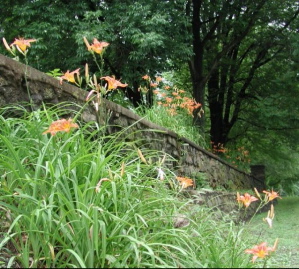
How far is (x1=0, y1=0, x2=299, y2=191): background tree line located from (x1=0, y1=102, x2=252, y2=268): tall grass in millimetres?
3674

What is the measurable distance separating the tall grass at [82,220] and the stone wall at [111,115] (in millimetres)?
464

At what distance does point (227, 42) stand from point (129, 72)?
4111mm

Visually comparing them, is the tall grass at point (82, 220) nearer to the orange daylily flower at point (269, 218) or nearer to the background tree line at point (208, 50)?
the orange daylily flower at point (269, 218)

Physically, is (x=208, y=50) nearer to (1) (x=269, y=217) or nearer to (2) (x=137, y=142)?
(2) (x=137, y=142)

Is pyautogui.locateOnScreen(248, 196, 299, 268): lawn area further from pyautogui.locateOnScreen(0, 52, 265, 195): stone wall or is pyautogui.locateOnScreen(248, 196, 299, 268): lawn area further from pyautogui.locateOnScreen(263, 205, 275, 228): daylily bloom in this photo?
pyautogui.locateOnScreen(0, 52, 265, 195): stone wall

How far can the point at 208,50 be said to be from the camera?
12344 millimetres

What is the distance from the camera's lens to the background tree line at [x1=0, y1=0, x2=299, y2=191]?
7449 millimetres

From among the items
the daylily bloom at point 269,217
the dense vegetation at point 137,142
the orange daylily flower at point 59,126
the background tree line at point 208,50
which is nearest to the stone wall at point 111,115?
the dense vegetation at point 137,142

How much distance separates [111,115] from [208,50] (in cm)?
898

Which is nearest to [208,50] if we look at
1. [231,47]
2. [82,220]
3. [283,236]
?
[231,47]

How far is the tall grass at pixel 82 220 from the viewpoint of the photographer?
171 centimetres

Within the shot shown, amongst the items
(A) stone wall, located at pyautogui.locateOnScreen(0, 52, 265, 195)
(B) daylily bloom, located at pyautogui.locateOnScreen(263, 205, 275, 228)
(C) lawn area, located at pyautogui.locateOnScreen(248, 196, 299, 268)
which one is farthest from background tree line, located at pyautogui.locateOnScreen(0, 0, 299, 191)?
(B) daylily bloom, located at pyautogui.locateOnScreen(263, 205, 275, 228)

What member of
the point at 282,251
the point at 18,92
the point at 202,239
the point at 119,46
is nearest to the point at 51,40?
the point at 119,46

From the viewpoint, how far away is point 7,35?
907 cm
